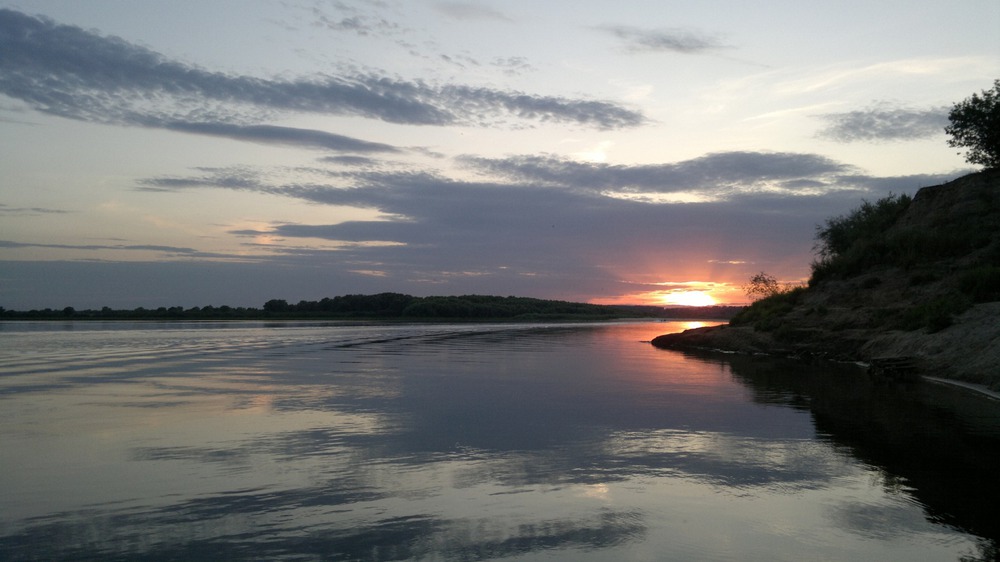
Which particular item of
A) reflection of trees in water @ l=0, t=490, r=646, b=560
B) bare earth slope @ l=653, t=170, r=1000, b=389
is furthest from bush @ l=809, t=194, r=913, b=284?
reflection of trees in water @ l=0, t=490, r=646, b=560

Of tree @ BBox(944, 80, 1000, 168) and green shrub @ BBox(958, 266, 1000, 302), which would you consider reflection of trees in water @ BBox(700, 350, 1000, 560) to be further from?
tree @ BBox(944, 80, 1000, 168)

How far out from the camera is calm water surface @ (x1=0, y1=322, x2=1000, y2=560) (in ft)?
25.2

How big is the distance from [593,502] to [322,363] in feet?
72.7

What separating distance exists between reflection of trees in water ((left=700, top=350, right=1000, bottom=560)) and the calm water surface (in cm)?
6

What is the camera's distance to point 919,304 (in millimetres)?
29641

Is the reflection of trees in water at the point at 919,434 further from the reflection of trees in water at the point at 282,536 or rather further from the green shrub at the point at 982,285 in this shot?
the green shrub at the point at 982,285

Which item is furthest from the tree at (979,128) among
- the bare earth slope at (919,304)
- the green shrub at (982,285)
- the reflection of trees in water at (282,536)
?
the reflection of trees in water at (282,536)

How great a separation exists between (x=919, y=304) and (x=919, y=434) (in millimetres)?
19003

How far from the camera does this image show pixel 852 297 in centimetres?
3622

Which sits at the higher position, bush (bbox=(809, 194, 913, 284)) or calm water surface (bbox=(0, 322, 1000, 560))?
bush (bbox=(809, 194, 913, 284))

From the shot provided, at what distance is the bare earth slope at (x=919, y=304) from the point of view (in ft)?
76.6

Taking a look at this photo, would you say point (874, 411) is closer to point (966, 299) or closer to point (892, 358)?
point (892, 358)

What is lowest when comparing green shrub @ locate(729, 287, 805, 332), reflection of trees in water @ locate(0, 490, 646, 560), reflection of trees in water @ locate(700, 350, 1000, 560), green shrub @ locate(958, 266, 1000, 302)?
reflection of trees in water @ locate(0, 490, 646, 560)

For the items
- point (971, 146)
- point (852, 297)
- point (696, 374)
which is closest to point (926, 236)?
point (852, 297)
